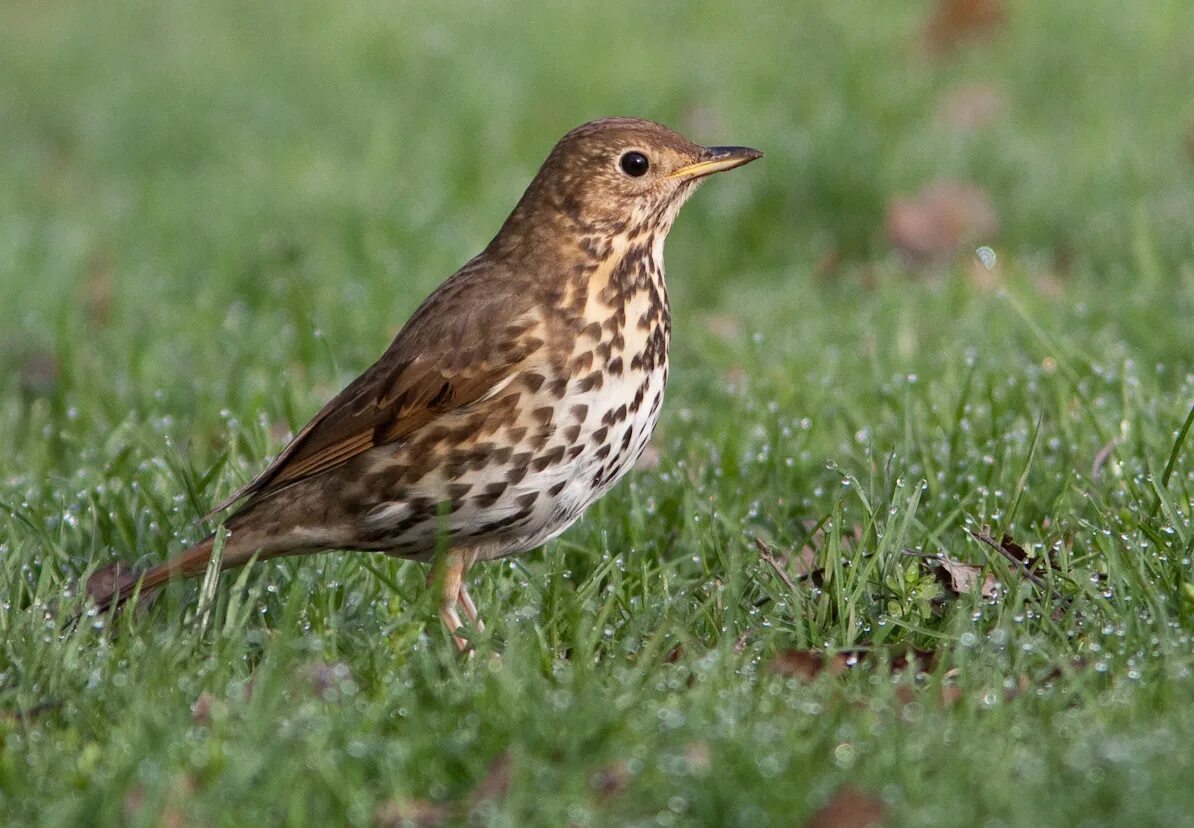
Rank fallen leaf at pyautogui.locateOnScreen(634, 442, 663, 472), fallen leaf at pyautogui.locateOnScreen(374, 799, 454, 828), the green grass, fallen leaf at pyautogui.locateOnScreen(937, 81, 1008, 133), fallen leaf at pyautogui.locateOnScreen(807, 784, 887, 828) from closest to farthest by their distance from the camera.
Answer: fallen leaf at pyautogui.locateOnScreen(807, 784, 887, 828) → fallen leaf at pyautogui.locateOnScreen(374, 799, 454, 828) → the green grass → fallen leaf at pyautogui.locateOnScreen(634, 442, 663, 472) → fallen leaf at pyautogui.locateOnScreen(937, 81, 1008, 133)

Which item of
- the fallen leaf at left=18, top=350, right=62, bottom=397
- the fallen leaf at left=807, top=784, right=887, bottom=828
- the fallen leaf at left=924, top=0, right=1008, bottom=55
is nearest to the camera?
the fallen leaf at left=807, top=784, right=887, bottom=828

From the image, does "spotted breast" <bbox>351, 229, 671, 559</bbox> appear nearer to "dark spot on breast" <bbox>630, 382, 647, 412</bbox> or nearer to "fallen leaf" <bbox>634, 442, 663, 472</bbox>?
"dark spot on breast" <bbox>630, 382, 647, 412</bbox>

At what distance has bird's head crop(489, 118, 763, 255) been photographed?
434 cm

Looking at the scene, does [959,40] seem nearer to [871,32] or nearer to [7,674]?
[871,32]

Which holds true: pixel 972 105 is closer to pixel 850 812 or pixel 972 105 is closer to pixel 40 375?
pixel 40 375

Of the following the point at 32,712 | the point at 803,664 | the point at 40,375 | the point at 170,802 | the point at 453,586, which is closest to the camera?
the point at 170,802

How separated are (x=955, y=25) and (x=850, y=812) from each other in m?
7.48

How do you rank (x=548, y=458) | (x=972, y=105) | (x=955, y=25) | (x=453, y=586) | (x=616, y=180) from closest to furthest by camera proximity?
(x=548, y=458) < (x=453, y=586) < (x=616, y=180) < (x=972, y=105) < (x=955, y=25)

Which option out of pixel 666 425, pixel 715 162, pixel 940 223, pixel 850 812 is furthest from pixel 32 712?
pixel 940 223

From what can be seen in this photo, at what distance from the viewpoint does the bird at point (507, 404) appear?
13.1 feet

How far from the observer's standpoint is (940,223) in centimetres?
783

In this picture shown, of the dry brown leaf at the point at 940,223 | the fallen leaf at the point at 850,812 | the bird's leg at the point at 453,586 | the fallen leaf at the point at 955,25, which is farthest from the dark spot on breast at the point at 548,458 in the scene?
the fallen leaf at the point at 955,25

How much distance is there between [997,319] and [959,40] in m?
3.79

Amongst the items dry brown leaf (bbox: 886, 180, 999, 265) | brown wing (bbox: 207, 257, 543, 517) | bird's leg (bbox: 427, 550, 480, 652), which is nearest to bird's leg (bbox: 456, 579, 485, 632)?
bird's leg (bbox: 427, 550, 480, 652)
